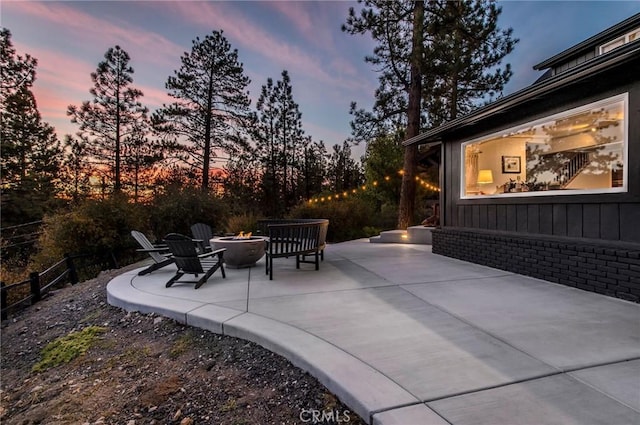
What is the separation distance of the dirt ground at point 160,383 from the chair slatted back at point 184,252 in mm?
981

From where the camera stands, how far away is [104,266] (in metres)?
7.83

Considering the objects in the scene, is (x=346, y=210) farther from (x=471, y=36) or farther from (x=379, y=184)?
(x=471, y=36)

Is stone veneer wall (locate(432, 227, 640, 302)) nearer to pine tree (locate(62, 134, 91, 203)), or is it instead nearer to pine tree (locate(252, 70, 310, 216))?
pine tree (locate(252, 70, 310, 216))

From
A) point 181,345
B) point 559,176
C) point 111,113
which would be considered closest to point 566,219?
point 559,176

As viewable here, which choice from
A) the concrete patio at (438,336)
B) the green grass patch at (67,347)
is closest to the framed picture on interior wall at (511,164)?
the concrete patio at (438,336)

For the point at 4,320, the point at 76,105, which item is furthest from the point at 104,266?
the point at 76,105

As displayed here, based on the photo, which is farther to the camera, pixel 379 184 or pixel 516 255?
pixel 379 184

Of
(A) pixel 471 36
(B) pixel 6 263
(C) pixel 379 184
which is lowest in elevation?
(B) pixel 6 263

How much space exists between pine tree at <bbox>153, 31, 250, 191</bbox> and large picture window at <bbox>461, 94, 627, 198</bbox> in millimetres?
14682

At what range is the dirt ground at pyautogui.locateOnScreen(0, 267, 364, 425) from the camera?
2.00m

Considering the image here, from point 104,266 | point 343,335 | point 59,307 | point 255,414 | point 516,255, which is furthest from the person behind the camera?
point 104,266

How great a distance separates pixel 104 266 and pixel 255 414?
755 centimetres

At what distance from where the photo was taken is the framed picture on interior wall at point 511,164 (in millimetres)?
6082

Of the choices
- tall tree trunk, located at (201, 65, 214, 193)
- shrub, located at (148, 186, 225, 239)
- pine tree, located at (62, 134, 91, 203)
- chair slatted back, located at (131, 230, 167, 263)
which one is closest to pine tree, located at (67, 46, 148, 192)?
pine tree, located at (62, 134, 91, 203)
